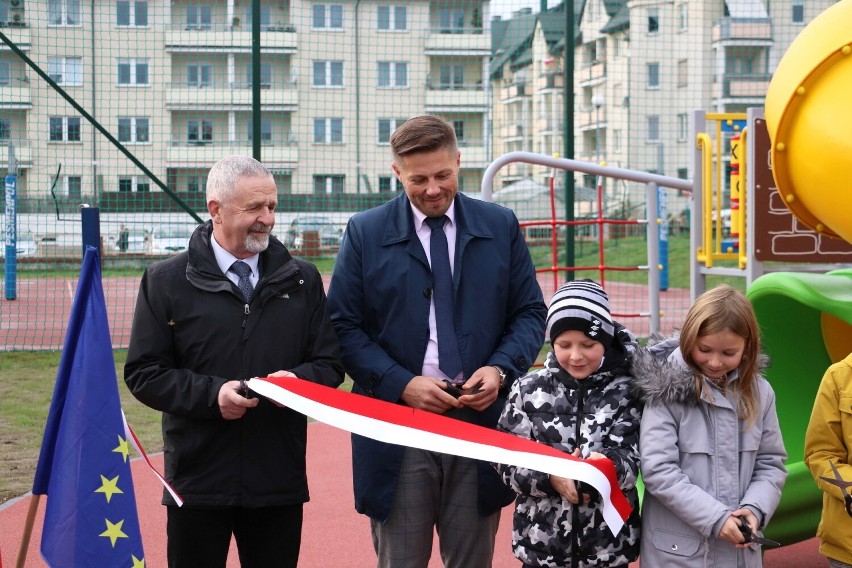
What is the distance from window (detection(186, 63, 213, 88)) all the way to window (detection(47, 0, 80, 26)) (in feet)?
3.87

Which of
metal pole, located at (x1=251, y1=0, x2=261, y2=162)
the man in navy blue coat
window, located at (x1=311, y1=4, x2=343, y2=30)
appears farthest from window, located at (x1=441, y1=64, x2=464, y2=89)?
the man in navy blue coat

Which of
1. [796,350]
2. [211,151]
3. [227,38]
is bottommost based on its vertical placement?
[796,350]

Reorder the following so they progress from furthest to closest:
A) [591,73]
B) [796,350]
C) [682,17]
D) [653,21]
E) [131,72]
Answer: [653,21]
[682,17]
[591,73]
[131,72]
[796,350]

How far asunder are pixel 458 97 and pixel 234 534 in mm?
8698

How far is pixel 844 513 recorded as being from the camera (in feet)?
11.1

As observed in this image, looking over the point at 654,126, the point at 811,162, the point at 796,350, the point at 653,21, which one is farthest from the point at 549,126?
the point at 811,162

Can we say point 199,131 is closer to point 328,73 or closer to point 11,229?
point 328,73

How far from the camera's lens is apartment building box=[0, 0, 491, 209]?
33.6 ft

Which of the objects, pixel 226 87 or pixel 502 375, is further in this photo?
pixel 226 87

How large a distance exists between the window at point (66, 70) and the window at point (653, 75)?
6.67m

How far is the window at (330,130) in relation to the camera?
35.9 feet

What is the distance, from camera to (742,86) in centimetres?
1905

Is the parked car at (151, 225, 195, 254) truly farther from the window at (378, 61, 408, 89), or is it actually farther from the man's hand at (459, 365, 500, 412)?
the man's hand at (459, 365, 500, 412)

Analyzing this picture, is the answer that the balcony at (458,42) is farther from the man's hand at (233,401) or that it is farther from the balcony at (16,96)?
the man's hand at (233,401)
